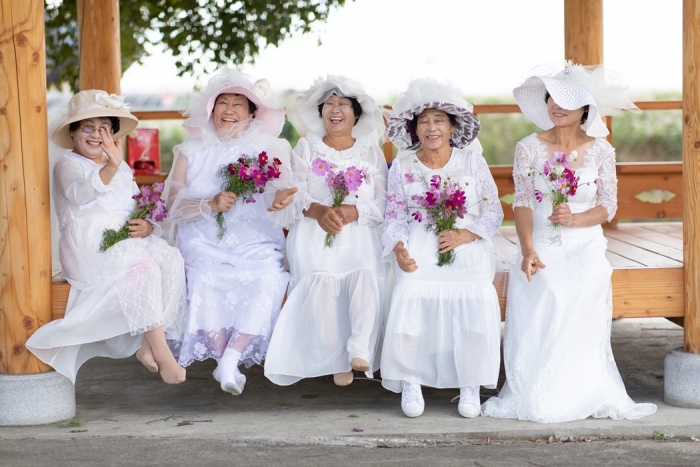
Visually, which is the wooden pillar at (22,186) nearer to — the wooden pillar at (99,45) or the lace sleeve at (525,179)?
Answer: the lace sleeve at (525,179)

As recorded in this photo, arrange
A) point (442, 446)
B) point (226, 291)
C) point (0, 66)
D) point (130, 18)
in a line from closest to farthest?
point (442, 446) < point (0, 66) < point (226, 291) < point (130, 18)

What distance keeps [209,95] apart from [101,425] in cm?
192

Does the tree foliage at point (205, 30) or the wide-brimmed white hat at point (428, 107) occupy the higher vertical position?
the tree foliage at point (205, 30)

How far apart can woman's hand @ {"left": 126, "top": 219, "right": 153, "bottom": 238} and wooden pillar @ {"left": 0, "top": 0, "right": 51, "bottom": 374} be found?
432mm

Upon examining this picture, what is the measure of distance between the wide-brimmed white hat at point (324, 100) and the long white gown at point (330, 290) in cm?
22

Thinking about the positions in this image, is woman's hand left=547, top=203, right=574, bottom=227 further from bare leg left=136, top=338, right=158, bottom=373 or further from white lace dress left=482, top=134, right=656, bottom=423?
bare leg left=136, top=338, right=158, bottom=373

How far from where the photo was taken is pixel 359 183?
18.2ft

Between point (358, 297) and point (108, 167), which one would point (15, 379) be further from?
point (358, 297)

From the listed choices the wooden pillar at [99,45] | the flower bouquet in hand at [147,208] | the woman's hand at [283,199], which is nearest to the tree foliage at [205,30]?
the wooden pillar at [99,45]

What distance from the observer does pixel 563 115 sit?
5.36m

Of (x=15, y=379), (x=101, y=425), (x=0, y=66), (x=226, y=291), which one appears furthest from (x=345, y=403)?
(x=0, y=66)

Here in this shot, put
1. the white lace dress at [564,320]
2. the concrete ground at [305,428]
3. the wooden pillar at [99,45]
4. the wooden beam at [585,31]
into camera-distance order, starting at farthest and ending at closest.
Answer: the wooden beam at [585,31] → the wooden pillar at [99,45] → the white lace dress at [564,320] → the concrete ground at [305,428]

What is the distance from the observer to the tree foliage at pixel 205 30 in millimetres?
9945

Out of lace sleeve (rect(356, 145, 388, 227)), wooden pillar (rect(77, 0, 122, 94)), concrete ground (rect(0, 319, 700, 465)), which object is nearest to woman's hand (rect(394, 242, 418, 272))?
lace sleeve (rect(356, 145, 388, 227))
